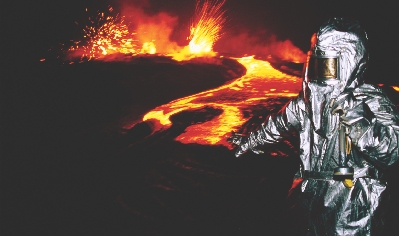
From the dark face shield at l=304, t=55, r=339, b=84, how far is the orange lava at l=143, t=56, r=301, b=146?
10.2 ft

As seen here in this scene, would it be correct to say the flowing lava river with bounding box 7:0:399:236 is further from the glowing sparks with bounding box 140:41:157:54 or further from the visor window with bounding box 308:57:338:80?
the glowing sparks with bounding box 140:41:157:54

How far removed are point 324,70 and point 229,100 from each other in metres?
5.41

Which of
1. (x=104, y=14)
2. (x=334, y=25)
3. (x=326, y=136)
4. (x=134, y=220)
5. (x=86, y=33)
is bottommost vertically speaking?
(x=134, y=220)

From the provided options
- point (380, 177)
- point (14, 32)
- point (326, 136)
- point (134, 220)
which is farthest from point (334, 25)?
point (14, 32)

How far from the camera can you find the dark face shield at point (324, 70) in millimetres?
2365

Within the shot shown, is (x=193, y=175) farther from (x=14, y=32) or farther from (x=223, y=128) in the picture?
(x=14, y=32)

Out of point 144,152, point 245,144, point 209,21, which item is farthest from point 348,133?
point 209,21

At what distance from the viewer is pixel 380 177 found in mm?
2348

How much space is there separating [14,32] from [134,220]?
1341 cm

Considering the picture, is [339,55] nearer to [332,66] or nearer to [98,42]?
[332,66]

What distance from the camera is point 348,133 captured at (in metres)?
2.16

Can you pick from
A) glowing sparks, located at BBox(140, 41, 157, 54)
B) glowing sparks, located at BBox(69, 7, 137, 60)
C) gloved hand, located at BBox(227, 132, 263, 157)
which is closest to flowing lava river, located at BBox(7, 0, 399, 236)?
gloved hand, located at BBox(227, 132, 263, 157)

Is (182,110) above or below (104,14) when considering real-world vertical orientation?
below

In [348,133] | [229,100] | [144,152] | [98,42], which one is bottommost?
[144,152]
